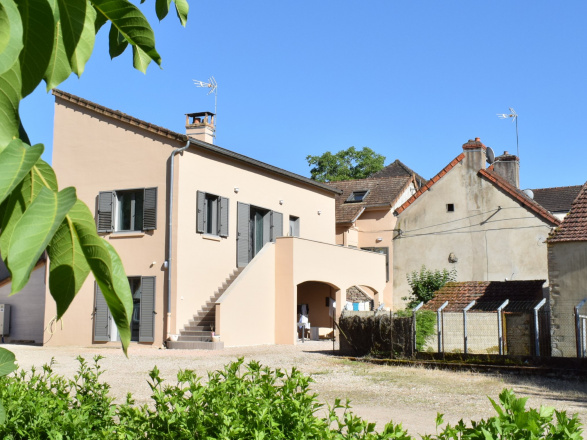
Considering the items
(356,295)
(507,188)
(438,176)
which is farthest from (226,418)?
(356,295)

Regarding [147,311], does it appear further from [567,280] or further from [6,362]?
[6,362]

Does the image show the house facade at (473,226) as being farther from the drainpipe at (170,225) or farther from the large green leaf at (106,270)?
the large green leaf at (106,270)

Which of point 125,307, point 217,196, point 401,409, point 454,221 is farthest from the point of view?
point 454,221

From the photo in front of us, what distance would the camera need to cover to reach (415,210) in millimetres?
30453

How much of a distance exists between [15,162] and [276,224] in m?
25.3

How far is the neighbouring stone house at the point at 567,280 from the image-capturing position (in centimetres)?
1547

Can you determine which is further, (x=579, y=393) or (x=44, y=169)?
(x=579, y=393)

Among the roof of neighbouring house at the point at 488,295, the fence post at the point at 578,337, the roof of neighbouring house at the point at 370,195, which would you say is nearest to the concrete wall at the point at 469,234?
the roof of neighbouring house at the point at 370,195

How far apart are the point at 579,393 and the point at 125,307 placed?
12.3m

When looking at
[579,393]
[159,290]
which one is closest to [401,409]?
[579,393]

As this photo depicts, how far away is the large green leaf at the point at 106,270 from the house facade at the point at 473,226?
27773mm

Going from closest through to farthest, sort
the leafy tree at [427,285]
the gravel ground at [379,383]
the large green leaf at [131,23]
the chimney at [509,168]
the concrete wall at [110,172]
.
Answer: the large green leaf at [131,23], the gravel ground at [379,383], the concrete wall at [110,172], the leafy tree at [427,285], the chimney at [509,168]

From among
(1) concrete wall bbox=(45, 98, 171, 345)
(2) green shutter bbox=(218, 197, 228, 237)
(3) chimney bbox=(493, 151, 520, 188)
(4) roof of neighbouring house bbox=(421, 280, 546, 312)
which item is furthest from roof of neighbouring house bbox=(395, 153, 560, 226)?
(1) concrete wall bbox=(45, 98, 171, 345)

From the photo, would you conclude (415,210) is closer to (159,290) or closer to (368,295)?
(368,295)
